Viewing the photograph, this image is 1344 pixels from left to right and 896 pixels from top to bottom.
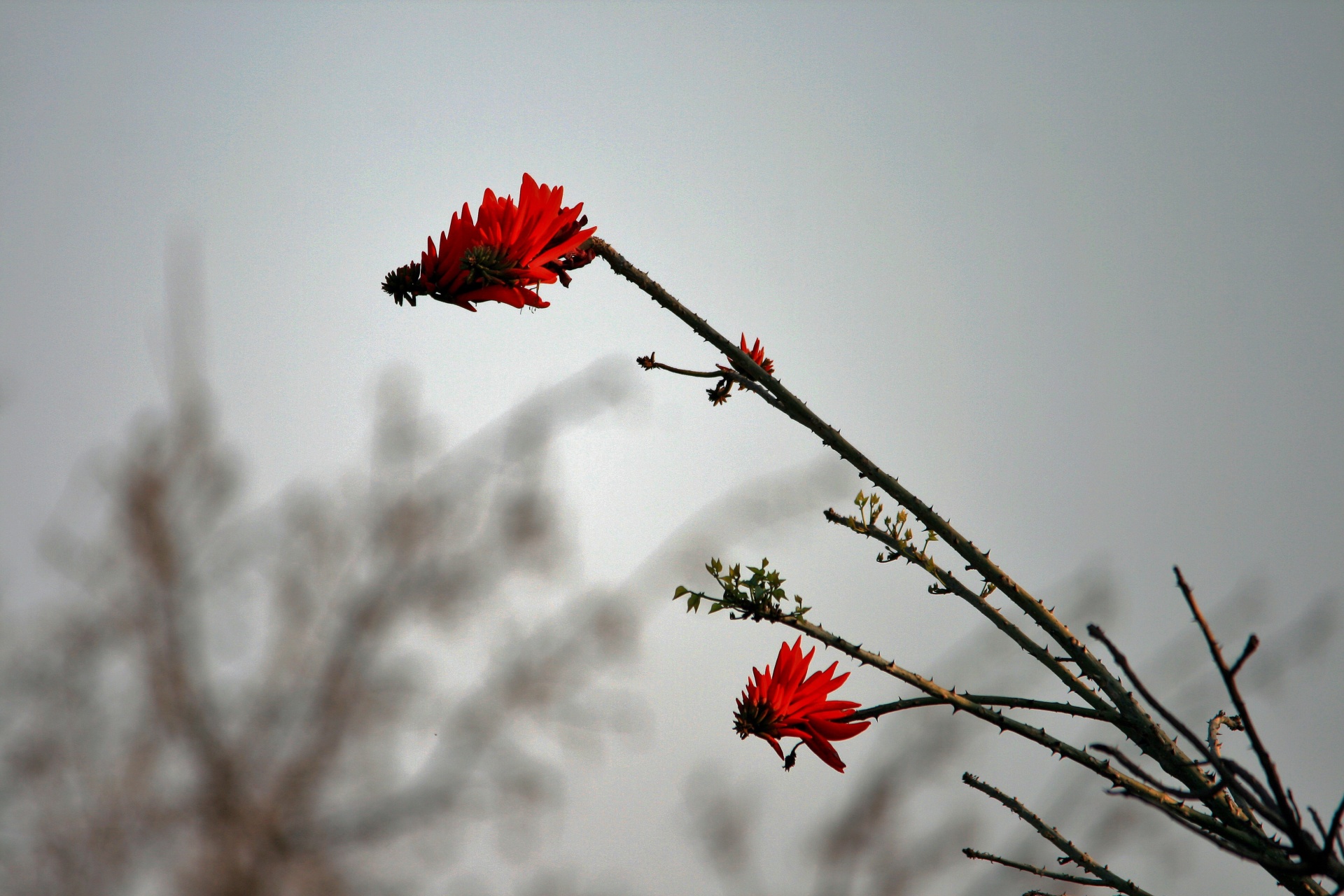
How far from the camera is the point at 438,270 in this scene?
34cm

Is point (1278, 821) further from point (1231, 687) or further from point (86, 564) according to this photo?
point (86, 564)

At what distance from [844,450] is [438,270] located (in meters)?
0.20

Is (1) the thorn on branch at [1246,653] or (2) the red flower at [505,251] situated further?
(2) the red flower at [505,251]

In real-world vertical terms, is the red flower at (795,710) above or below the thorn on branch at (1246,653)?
above

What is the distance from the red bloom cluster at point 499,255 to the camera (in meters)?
0.33

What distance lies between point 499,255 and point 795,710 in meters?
0.25

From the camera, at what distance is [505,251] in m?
0.33

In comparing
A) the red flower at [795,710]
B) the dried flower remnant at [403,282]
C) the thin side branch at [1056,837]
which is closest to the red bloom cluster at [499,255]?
the dried flower remnant at [403,282]

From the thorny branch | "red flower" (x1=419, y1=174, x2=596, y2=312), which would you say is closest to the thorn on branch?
the thorny branch

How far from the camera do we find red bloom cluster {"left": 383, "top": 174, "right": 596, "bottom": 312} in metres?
0.33

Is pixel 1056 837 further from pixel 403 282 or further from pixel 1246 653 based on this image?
pixel 403 282

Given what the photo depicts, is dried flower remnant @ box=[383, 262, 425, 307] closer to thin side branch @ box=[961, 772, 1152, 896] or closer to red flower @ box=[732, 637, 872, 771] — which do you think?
red flower @ box=[732, 637, 872, 771]

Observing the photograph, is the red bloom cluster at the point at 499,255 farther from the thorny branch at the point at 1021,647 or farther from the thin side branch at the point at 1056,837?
the thin side branch at the point at 1056,837

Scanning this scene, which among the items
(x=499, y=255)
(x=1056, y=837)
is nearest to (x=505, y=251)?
(x=499, y=255)
